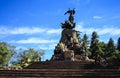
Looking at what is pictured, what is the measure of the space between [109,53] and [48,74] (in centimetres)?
5027

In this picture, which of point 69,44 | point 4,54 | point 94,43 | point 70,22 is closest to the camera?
point 69,44

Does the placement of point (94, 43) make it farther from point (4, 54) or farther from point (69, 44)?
point (69, 44)

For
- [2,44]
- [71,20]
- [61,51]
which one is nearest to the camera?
[61,51]

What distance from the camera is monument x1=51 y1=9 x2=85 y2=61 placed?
4211 cm

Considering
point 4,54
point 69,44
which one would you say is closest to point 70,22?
point 69,44

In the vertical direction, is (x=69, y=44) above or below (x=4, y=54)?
above

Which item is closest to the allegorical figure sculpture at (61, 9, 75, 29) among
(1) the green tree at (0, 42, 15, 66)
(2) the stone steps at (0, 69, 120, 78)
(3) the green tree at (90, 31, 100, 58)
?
(1) the green tree at (0, 42, 15, 66)

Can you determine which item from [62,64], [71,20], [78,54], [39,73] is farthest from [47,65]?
[71,20]

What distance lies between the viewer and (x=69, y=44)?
4653cm

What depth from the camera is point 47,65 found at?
34.5m

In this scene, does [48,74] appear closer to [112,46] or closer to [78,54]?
[78,54]

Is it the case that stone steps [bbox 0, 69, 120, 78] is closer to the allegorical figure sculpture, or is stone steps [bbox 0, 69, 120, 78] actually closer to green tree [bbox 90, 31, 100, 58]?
the allegorical figure sculpture

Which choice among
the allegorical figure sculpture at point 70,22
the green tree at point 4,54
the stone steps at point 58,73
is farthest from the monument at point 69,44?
the green tree at point 4,54

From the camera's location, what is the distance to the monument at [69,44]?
1658 inches
